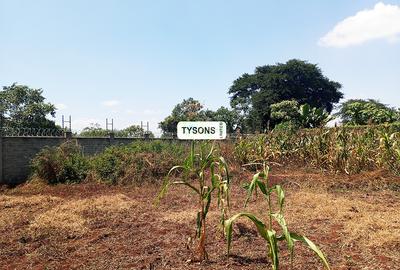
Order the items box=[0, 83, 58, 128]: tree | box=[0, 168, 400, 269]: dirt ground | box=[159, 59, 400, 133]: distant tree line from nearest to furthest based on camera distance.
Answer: box=[0, 168, 400, 269]: dirt ground
box=[0, 83, 58, 128]: tree
box=[159, 59, 400, 133]: distant tree line

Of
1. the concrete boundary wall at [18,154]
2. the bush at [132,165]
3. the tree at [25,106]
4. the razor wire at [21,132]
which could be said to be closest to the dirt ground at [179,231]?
the bush at [132,165]

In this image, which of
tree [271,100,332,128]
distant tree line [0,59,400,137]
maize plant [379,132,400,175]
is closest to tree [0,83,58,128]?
distant tree line [0,59,400,137]

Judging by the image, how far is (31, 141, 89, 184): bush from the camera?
1051 centimetres

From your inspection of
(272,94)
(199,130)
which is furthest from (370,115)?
(272,94)

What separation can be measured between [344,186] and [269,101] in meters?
26.9

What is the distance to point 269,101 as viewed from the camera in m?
33.9

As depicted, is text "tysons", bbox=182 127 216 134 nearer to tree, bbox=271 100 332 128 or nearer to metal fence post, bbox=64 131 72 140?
metal fence post, bbox=64 131 72 140

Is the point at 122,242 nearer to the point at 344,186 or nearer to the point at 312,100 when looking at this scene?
the point at 344,186

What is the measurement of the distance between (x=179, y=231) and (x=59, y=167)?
7157 millimetres

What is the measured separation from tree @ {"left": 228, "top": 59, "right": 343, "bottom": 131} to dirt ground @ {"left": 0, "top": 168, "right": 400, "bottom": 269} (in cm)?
2748

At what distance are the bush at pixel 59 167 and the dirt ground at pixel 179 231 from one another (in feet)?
10.4

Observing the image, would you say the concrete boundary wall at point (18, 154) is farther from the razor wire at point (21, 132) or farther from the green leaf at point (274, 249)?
the green leaf at point (274, 249)

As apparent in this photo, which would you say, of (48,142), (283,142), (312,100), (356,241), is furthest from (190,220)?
(312,100)

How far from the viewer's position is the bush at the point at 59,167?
10508 millimetres
